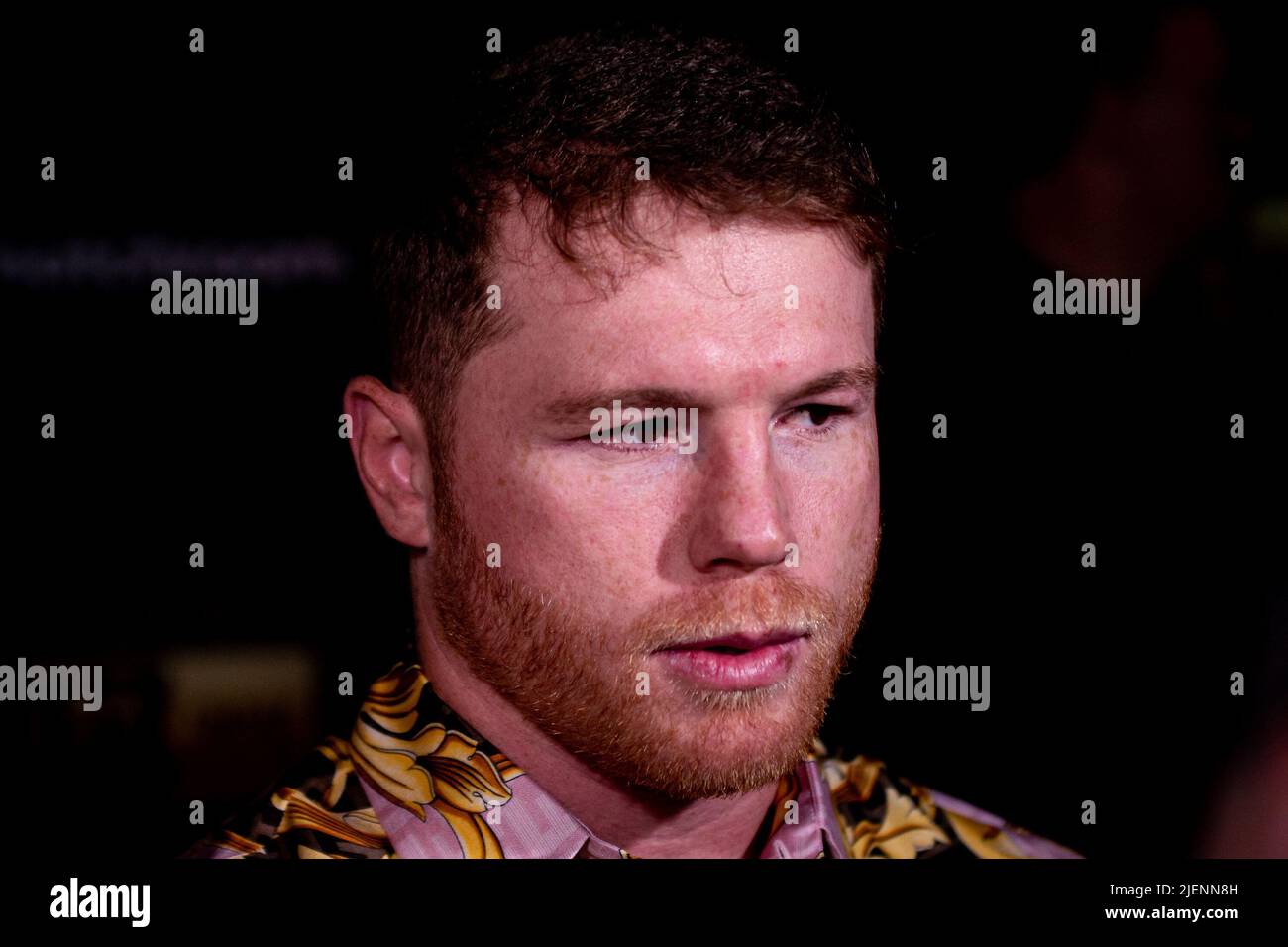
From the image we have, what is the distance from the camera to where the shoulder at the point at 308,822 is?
2.80 metres

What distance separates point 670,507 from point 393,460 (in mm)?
676

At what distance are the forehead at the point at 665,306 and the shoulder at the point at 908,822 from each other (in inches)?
47.9

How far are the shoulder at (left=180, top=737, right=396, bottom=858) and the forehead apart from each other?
3.14 feet

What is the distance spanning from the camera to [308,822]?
2.84m

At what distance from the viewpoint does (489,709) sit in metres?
2.88

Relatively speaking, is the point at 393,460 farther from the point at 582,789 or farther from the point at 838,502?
the point at 838,502

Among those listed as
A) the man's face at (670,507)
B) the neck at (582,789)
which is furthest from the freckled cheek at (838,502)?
the neck at (582,789)

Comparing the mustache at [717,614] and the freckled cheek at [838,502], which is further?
the freckled cheek at [838,502]

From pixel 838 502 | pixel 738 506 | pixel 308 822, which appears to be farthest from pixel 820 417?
pixel 308 822

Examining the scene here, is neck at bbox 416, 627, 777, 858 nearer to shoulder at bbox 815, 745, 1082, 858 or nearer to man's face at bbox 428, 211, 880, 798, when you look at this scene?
man's face at bbox 428, 211, 880, 798

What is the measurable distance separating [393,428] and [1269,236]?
214 cm

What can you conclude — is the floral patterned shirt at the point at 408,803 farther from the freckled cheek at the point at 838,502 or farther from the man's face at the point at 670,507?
the freckled cheek at the point at 838,502

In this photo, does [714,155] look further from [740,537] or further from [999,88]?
[999,88]

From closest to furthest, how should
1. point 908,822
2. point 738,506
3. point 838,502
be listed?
1. point 738,506
2. point 838,502
3. point 908,822
